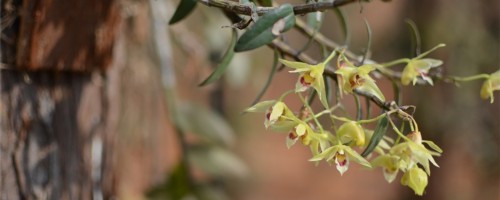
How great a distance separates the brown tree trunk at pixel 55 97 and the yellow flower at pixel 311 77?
0.40 metres

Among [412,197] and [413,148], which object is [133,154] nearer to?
[413,148]

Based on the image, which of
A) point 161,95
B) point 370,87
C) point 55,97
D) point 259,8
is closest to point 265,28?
point 259,8

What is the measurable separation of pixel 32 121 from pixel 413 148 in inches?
22.9

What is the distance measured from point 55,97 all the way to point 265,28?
1.49 ft

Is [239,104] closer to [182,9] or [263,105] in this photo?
[182,9]

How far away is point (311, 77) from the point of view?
2.29 feet

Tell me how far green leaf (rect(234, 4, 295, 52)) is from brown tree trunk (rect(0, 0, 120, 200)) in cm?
32

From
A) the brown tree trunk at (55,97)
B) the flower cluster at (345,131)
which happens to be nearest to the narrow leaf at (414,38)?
the flower cluster at (345,131)

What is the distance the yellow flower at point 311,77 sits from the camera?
2.26 ft

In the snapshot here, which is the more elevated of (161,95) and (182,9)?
(182,9)

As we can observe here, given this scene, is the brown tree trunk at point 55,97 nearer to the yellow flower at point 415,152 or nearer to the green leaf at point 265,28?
the green leaf at point 265,28

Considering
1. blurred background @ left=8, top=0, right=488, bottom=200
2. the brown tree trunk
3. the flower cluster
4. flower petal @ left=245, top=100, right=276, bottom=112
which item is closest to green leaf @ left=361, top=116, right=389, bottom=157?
the flower cluster

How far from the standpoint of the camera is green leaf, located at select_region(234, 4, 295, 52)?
734mm

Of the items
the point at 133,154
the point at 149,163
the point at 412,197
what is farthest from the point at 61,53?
the point at 412,197
